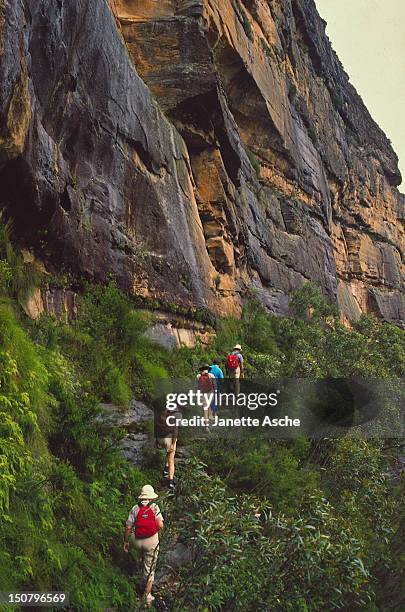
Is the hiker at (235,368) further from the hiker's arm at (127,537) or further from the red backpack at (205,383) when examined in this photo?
the hiker's arm at (127,537)

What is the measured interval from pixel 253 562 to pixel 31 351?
3773 mm

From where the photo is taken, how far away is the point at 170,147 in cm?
1593

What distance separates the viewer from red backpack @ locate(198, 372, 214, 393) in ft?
32.9

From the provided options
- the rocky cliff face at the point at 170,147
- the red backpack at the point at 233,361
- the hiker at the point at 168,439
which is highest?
the rocky cliff face at the point at 170,147

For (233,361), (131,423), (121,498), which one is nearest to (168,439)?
(131,423)

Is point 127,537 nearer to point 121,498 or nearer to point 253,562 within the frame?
point 121,498

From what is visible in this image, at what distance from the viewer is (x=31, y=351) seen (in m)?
6.88

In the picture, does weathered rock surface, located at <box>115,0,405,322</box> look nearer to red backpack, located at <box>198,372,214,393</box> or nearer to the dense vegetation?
red backpack, located at <box>198,372,214,393</box>

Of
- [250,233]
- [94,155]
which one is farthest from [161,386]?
[250,233]

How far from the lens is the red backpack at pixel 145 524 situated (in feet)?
17.6

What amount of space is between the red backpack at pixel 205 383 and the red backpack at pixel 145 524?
15.3 ft

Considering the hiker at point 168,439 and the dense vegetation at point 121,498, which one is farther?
the hiker at point 168,439

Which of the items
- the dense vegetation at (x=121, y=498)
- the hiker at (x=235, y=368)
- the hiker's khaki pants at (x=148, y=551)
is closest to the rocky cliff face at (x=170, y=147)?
the dense vegetation at (x=121, y=498)

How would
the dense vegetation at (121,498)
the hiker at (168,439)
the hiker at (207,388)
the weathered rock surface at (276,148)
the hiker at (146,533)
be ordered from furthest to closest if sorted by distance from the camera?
the weathered rock surface at (276,148)
the hiker at (207,388)
the hiker at (168,439)
the hiker at (146,533)
the dense vegetation at (121,498)
